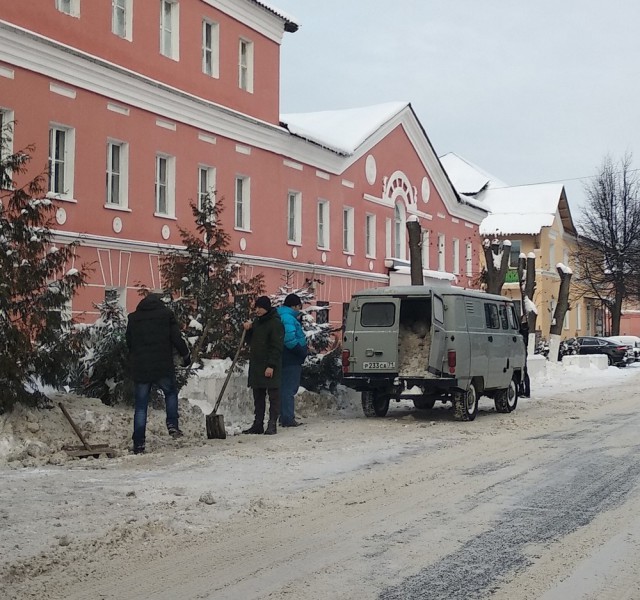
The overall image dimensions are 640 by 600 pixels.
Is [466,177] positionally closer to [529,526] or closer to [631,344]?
[631,344]

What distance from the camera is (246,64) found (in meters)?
27.0

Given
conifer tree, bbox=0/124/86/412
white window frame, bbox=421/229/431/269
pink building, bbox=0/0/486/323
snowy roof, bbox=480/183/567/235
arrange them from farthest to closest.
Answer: snowy roof, bbox=480/183/567/235 → white window frame, bbox=421/229/431/269 → pink building, bbox=0/0/486/323 → conifer tree, bbox=0/124/86/412

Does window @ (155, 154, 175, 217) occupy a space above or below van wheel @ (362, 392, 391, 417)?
above

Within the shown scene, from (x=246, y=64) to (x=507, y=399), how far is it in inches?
535

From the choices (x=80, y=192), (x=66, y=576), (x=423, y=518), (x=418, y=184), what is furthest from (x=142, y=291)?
(x=418, y=184)

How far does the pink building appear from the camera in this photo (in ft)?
65.3

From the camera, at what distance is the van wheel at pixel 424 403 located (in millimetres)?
16153

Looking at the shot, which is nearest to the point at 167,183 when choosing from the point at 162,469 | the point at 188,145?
the point at 188,145

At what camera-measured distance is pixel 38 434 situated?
11289 mm

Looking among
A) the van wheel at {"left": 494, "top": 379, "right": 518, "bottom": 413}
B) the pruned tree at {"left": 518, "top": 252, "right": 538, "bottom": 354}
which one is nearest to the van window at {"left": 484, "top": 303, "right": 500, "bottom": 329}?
the van wheel at {"left": 494, "top": 379, "right": 518, "bottom": 413}

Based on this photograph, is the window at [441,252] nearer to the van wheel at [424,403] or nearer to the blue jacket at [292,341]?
the van wheel at [424,403]

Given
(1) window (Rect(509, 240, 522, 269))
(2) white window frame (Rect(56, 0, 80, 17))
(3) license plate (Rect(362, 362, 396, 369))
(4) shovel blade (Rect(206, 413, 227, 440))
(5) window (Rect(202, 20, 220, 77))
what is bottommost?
(4) shovel blade (Rect(206, 413, 227, 440))

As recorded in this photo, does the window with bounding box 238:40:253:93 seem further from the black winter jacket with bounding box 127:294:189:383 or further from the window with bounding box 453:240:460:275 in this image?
the window with bounding box 453:240:460:275

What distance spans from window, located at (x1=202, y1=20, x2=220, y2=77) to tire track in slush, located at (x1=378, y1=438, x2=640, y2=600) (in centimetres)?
1696
